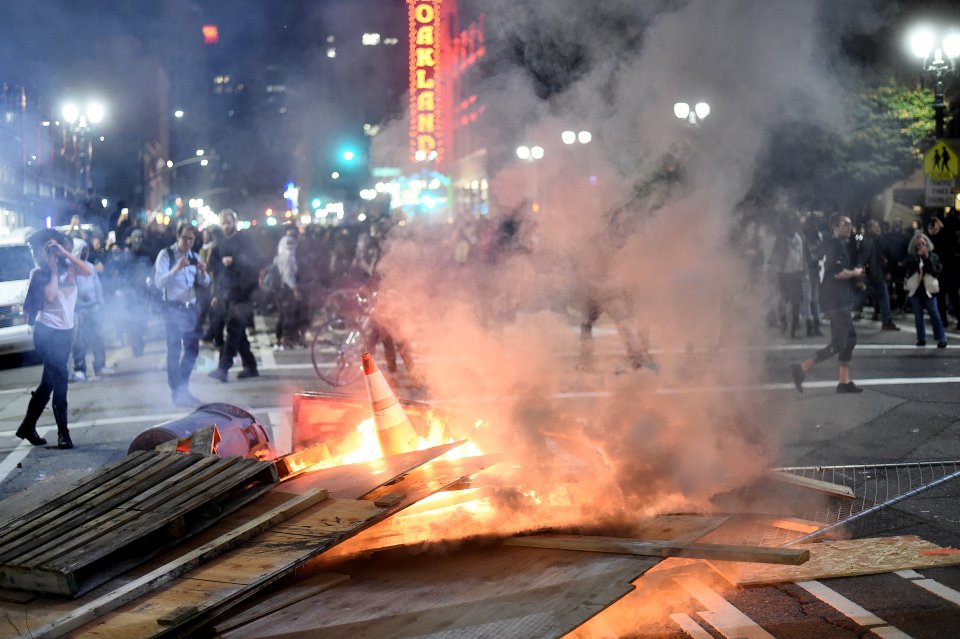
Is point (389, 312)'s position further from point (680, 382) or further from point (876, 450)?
point (876, 450)

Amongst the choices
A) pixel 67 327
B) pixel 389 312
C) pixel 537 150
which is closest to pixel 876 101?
pixel 389 312

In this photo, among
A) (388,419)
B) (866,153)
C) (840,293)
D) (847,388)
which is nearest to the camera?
(388,419)

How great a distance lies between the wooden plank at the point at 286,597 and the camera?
3.64m

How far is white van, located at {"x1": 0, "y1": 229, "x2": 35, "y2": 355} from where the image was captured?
13.3 metres

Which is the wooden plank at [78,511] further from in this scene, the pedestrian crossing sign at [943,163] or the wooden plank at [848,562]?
the pedestrian crossing sign at [943,163]

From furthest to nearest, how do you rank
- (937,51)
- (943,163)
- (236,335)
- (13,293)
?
(943,163)
(937,51)
(13,293)
(236,335)

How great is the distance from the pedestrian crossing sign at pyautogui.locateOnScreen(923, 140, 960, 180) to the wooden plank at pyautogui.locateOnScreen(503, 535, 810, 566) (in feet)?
49.9

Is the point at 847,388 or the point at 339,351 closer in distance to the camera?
the point at 847,388

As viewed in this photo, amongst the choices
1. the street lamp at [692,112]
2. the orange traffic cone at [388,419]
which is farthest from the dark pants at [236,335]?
the street lamp at [692,112]

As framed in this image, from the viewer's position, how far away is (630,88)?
5746 mm

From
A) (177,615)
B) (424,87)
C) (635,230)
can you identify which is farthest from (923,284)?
(177,615)

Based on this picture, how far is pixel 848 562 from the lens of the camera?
480cm

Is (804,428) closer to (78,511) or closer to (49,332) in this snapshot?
(78,511)

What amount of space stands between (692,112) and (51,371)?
19.7 ft
